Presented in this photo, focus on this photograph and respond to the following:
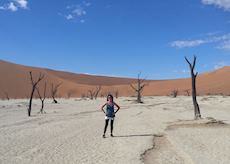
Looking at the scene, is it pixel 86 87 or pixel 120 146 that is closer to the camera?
pixel 120 146

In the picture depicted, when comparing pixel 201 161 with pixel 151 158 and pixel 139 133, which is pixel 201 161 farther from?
pixel 139 133

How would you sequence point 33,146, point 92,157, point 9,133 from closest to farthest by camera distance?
point 92,157 < point 33,146 < point 9,133

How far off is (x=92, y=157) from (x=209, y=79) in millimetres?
116159

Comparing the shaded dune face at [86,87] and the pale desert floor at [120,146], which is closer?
the pale desert floor at [120,146]

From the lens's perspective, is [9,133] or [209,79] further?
[209,79]

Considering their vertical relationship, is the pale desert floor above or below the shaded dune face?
below

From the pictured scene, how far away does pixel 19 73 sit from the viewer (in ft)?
424

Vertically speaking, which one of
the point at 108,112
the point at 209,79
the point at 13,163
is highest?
the point at 209,79

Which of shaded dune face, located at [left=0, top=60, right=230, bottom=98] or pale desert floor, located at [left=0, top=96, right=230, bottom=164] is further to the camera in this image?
shaded dune face, located at [left=0, top=60, right=230, bottom=98]

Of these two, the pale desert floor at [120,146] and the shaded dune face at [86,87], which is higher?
the shaded dune face at [86,87]

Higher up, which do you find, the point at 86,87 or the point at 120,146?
the point at 86,87

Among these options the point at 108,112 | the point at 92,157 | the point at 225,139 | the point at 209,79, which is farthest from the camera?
the point at 209,79

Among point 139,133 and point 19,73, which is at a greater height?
point 19,73

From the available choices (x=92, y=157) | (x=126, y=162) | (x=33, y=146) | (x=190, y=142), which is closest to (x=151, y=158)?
(x=126, y=162)
